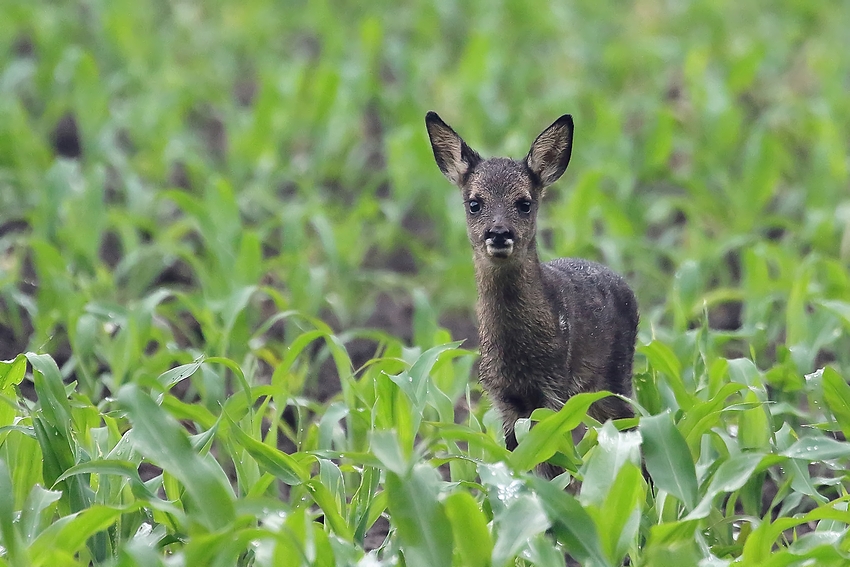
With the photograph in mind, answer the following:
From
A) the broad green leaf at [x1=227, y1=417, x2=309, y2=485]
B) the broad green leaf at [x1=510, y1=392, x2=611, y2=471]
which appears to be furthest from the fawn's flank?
the broad green leaf at [x1=227, y1=417, x2=309, y2=485]

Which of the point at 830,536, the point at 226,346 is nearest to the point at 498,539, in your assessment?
the point at 830,536

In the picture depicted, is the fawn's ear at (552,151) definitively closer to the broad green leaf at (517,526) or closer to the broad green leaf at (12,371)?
the broad green leaf at (517,526)

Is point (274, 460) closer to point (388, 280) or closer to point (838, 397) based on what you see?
point (838, 397)

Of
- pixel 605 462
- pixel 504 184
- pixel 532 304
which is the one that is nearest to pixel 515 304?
pixel 532 304

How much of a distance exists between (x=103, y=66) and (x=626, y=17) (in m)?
5.18

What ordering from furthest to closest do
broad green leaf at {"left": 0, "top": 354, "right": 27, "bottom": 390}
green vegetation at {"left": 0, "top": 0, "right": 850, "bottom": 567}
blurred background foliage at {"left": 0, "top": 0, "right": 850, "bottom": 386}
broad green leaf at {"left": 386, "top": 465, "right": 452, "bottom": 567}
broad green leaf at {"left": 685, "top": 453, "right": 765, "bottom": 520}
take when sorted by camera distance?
blurred background foliage at {"left": 0, "top": 0, "right": 850, "bottom": 386}, broad green leaf at {"left": 0, "top": 354, "right": 27, "bottom": 390}, broad green leaf at {"left": 685, "top": 453, "right": 765, "bottom": 520}, green vegetation at {"left": 0, "top": 0, "right": 850, "bottom": 567}, broad green leaf at {"left": 386, "top": 465, "right": 452, "bottom": 567}

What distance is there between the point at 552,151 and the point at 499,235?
0.55 meters

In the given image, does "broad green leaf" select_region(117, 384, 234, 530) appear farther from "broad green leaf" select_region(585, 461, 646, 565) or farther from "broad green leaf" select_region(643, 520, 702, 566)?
"broad green leaf" select_region(643, 520, 702, 566)

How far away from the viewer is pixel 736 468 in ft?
12.3

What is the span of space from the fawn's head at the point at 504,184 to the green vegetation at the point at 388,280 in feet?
1.50

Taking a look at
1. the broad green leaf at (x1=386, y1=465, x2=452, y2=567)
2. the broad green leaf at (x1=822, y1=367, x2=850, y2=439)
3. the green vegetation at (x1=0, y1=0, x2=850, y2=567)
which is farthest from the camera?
the broad green leaf at (x1=822, y1=367, x2=850, y2=439)

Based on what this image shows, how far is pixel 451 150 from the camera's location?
4.93m

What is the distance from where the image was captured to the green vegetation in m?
3.51

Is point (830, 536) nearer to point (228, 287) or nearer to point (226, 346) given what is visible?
point (226, 346)
